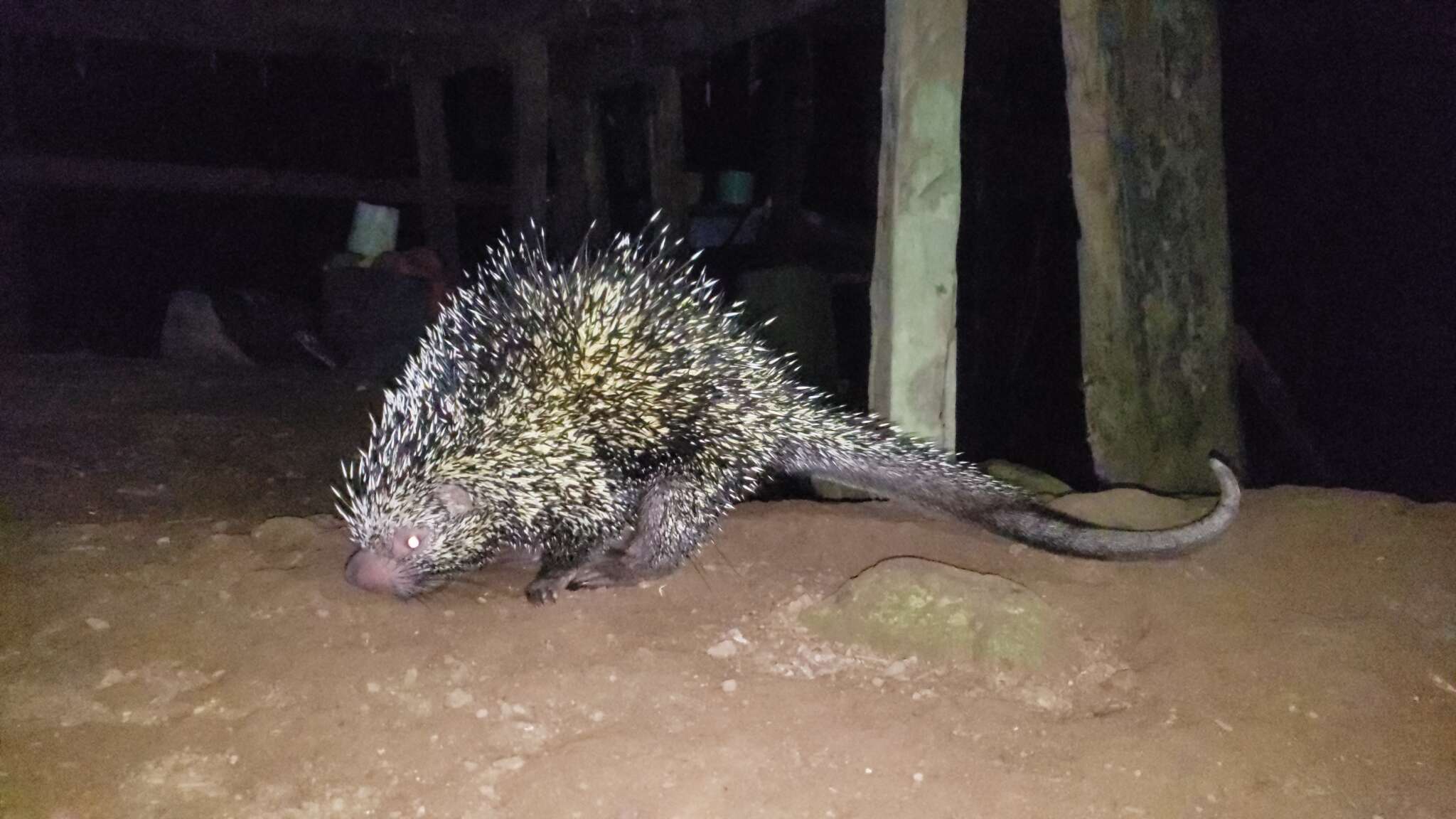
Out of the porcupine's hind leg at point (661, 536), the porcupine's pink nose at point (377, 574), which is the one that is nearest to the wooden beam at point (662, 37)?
the porcupine's hind leg at point (661, 536)

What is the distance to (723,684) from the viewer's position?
2.42 m

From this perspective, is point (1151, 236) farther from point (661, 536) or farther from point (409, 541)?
point (409, 541)

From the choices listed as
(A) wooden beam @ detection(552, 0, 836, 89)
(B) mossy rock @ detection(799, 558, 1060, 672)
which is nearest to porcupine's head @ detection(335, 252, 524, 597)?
(B) mossy rock @ detection(799, 558, 1060, 672)

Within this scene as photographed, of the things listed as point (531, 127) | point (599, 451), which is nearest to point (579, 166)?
point (531, 127)

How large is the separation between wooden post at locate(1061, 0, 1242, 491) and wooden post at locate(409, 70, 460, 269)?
5.41 m

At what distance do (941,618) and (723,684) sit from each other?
62 cm

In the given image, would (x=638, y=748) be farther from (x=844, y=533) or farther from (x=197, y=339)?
(x=197, y=339)

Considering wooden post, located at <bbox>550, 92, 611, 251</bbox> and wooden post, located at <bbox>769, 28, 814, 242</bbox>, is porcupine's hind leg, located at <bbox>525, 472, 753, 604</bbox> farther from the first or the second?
wooden post, located at <bbox>769, 28, 814, 242</bbox>

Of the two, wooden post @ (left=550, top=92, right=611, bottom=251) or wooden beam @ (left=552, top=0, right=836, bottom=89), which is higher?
wooden beam @ (left=552, top=0, right=836, bottom=89)

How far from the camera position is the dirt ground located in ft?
6.55

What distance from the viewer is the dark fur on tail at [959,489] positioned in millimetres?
2941

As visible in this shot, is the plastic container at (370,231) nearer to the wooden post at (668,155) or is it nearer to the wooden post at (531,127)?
the wooden post at (531,127)

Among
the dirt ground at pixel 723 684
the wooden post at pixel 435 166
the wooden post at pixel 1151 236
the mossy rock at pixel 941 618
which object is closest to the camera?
the dirt ground at pixel 723 684

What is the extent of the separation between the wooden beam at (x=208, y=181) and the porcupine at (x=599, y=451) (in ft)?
15.4
